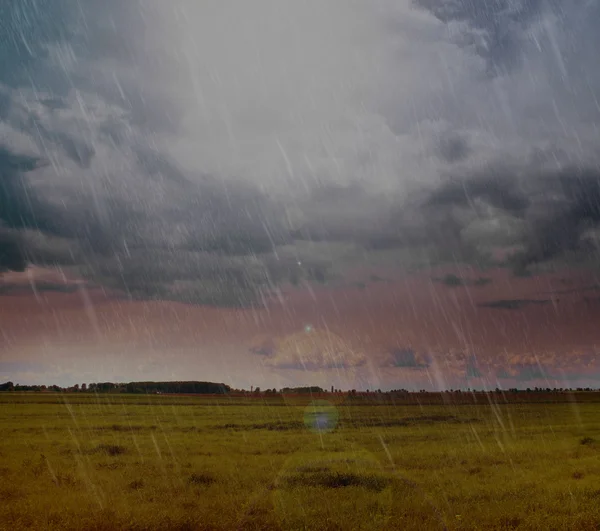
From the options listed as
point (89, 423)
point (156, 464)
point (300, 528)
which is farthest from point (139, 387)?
point (300, 528)

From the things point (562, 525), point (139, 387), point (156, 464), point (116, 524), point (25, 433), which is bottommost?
point (562, 525)

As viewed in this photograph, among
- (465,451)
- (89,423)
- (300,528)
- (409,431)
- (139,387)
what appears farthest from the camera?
(139,387)

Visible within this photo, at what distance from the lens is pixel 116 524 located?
1642cm

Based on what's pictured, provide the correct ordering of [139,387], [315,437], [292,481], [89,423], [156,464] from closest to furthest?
[292,481] < [156,464] < [315,437] < [89,423] < [139,387]

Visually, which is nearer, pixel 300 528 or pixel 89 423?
pixel 300 528

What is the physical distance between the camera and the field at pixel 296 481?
17.0 metres

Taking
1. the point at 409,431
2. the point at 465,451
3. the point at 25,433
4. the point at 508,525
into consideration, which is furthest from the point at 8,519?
the point at 409,431

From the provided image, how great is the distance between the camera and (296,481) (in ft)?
72.0

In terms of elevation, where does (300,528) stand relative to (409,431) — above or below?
below

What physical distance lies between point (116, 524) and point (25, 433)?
28964mm

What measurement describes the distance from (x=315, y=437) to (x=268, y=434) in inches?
161

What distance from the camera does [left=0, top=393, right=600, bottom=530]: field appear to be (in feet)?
55.9

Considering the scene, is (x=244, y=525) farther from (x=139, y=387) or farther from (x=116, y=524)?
(x=139, y=387)

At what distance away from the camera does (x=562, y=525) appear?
16.8m
